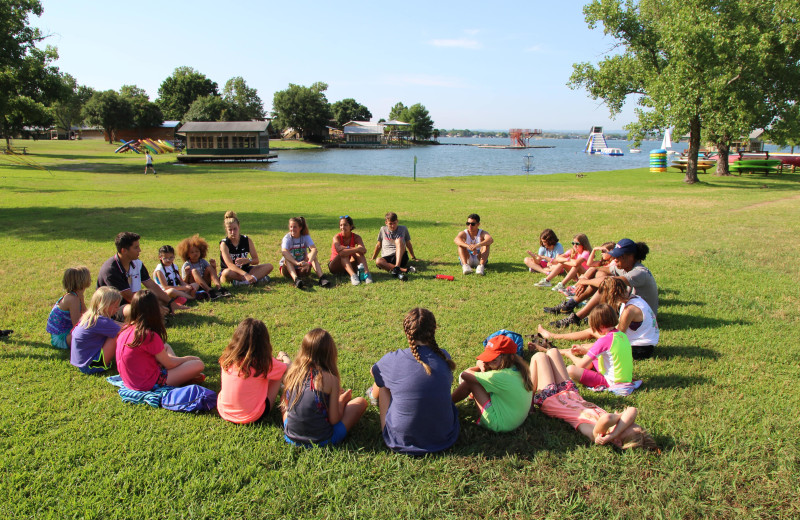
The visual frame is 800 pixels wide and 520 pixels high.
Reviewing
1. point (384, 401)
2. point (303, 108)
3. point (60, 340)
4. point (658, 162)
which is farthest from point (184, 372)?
point (303, 108)

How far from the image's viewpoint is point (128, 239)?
6.40m

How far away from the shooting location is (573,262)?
799 centimetres

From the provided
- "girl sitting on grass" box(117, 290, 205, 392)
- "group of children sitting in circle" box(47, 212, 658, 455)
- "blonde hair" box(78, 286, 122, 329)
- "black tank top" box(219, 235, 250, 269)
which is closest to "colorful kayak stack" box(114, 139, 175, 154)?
"black tank top" box(219, 235, 250, 269)

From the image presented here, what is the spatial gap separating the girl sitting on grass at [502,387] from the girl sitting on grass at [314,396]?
116 cm

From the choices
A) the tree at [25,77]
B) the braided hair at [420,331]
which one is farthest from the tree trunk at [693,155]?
the tree at [25,77]

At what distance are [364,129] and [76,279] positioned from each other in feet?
408

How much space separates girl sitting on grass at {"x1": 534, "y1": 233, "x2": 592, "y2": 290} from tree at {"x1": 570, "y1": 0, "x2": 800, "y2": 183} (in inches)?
829

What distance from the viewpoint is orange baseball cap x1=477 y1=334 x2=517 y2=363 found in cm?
401

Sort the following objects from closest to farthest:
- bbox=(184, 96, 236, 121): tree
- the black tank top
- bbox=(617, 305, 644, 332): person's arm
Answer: bbox=(617, 305, 644, 332): person's arm < the black tank top < bbox=(184, 96, 236, 121): tree

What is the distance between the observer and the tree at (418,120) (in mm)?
157875

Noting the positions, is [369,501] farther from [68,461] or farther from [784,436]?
[784,436]

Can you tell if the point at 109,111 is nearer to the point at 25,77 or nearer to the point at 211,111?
the point at 211,111

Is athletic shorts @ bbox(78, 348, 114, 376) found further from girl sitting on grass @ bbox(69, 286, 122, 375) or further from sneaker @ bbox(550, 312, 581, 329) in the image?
sneaker @ bbox(550, 312, 581, 329)

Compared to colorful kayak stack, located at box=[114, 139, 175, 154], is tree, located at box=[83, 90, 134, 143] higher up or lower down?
higher up
